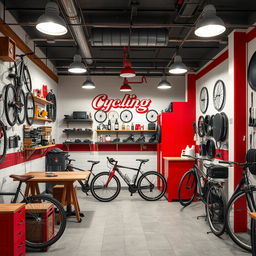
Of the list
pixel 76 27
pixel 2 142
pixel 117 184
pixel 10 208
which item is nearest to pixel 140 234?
pixel 10 208

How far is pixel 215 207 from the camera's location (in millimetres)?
4660

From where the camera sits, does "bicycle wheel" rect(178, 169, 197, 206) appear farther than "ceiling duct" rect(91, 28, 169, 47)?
Yes

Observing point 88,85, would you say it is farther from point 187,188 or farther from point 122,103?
point 187,188

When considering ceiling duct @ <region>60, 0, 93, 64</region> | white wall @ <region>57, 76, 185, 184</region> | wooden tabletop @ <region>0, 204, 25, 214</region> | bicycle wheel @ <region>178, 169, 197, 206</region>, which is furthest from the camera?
white wall @ <region>57, 76, 185, 184</region>

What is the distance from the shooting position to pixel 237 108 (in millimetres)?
4539

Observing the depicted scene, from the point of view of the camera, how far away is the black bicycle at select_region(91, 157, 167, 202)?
261 inches

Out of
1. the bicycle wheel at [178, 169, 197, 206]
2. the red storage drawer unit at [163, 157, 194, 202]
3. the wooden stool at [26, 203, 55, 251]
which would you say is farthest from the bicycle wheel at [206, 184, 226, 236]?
the wooden stool at [26, 203, 55, 251]

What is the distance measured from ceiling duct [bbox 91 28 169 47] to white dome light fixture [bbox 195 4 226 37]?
1.57 meters

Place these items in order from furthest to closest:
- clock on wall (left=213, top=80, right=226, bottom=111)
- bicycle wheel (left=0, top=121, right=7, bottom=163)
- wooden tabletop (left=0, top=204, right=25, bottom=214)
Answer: clock on wall (left=213, top=80, right=226, bottom=111) → bicycle wheel (left=0, top=121, right=7, bottom=163) → wooden tabletop (left=0, top=204, right=25, bottom=214)

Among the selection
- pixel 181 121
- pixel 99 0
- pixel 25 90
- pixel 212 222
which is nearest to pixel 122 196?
pixel 181 121

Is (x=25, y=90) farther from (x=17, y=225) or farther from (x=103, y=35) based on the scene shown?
(x=17, y=225)

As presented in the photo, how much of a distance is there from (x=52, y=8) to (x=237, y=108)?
10.1 ft

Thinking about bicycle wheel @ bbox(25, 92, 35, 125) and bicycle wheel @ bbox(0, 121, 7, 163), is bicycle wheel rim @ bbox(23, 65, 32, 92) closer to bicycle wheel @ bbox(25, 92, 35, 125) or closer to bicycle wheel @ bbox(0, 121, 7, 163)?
bicycle wheel @ bbox(25, 92, 35, 125)

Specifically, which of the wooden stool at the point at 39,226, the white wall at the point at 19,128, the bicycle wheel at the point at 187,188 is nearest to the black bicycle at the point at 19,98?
the white wall at the point at 19,128
